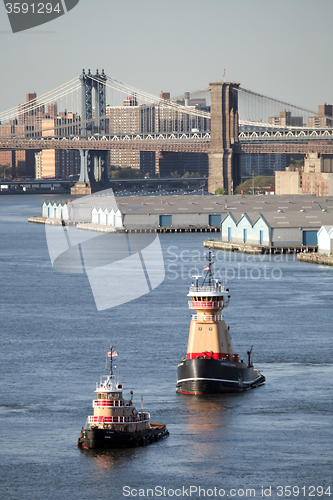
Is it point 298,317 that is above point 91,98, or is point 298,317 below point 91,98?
below

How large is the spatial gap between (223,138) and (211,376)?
3781 inches

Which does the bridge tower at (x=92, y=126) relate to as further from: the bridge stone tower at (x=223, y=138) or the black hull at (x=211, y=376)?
the black hull at (x=211, y=376)

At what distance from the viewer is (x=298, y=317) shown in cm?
3509

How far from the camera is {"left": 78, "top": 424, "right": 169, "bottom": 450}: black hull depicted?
1939cm

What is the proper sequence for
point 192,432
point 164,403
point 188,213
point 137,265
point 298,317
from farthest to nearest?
1. point 188,213
2. point 137,265
3. point 298,317
4. point 164,403
5. point 192,432

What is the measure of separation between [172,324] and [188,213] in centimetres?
4834

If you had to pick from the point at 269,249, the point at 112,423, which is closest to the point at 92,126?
the point at 269,249

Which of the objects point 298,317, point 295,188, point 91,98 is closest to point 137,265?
point 298,317

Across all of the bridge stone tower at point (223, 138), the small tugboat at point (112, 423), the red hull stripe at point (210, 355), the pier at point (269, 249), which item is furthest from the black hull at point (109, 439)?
the bridge stone tower at point (223, 138)

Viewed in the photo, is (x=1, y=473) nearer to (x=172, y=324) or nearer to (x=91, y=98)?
(x=172, y=324)

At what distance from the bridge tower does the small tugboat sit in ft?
399

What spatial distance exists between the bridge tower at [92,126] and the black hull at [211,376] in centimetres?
→ 11758

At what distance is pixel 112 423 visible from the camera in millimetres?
19453

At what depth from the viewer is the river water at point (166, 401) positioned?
18266 millimetres
